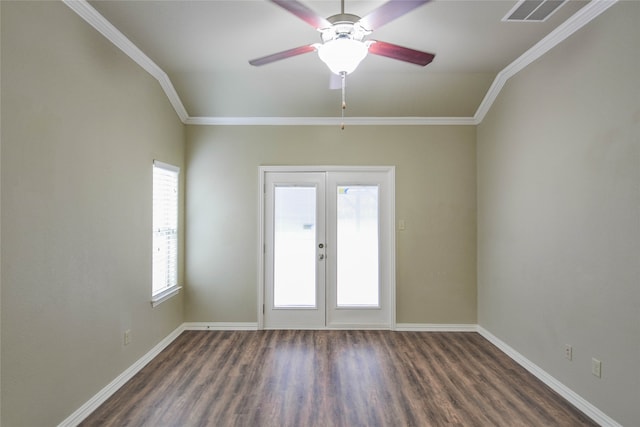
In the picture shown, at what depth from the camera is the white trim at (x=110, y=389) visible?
216 centimetres

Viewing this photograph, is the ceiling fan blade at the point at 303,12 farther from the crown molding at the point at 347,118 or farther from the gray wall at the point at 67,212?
the crown molding at the point at 347,118

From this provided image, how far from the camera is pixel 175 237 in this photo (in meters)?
3.74

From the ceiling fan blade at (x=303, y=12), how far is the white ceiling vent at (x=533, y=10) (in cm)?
151

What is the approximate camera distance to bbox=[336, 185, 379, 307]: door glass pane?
402 cm

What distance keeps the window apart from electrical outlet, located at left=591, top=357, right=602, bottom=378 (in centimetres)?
369

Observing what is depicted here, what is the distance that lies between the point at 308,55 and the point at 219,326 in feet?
10.6

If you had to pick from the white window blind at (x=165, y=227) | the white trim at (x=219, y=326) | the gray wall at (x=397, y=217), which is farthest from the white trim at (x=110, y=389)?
the gray wall at (x=397, y=217)

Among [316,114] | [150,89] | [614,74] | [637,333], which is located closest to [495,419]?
[637,333]

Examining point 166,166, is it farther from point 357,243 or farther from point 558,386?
point 558,386

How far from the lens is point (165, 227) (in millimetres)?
3516

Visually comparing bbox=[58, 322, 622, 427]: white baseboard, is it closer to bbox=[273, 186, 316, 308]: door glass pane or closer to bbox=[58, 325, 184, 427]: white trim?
bbox=[58, 325, 184, 427]: white trim

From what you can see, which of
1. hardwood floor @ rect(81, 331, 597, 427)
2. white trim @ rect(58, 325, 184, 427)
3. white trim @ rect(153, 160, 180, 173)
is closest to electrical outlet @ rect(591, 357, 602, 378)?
hardwood floor @ rect(81, 331, 597, 427)

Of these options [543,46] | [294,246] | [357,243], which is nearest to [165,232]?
[294,246]

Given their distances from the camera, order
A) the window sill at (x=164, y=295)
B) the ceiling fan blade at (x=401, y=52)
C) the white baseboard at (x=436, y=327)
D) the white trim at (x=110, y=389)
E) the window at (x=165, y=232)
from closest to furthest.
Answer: the ceiling fan blade at (x=401, y=52) → the white trim at (x=110, y=389) → the window sill at (x=164, y=295) → the window at (x=165, y=232) → the white baseboard at (x=436, y=327)
